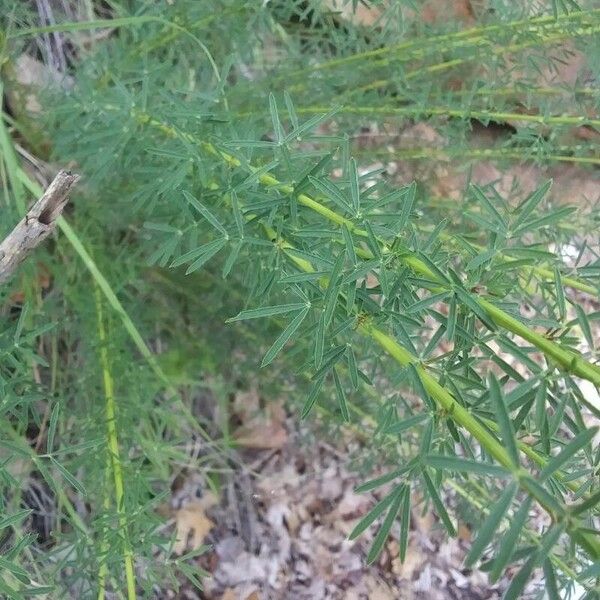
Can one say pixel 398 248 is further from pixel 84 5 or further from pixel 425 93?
pixel 84 5

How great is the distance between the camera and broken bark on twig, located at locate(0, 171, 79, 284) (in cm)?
70

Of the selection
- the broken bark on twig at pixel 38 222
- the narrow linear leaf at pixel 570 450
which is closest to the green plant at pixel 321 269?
the narrow linear leaf at pixel 570 450

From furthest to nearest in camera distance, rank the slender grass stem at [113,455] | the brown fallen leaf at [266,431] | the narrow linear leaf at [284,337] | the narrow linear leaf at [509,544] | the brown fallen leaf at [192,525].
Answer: the brown fallen leaf at [266,431]
the brown fallen leaf at [192,525]
the slender grass stem at [113,455]
the narrow linear leaf at [284,337]
the narrow linear leaf at [509,544]

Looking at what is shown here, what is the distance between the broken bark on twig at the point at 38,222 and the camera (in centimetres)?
70

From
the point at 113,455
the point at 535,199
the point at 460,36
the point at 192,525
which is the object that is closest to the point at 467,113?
the point at 460,36

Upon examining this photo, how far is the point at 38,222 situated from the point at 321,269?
0.31 meters

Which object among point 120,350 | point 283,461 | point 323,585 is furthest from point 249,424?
point 120,350

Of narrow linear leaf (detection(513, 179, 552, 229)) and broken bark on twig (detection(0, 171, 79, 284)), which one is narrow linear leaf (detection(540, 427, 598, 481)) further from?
broken bark on twig (detection(0, 171, 79, 284))

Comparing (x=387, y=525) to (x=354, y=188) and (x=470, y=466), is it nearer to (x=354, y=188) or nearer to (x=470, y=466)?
(x=470, y=466)

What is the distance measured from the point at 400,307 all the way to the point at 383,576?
56.3 inches

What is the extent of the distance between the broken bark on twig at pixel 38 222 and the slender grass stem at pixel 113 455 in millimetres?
337

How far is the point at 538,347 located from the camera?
1.88ft

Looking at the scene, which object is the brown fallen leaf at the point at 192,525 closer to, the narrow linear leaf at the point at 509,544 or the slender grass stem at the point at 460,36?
the slender grass stem at the point at 460,36

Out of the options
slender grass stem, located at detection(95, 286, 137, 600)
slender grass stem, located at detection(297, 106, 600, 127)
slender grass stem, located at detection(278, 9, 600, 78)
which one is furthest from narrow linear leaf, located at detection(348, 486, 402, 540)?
slender grass stem, located at detection(278, 9, 600, 78)
